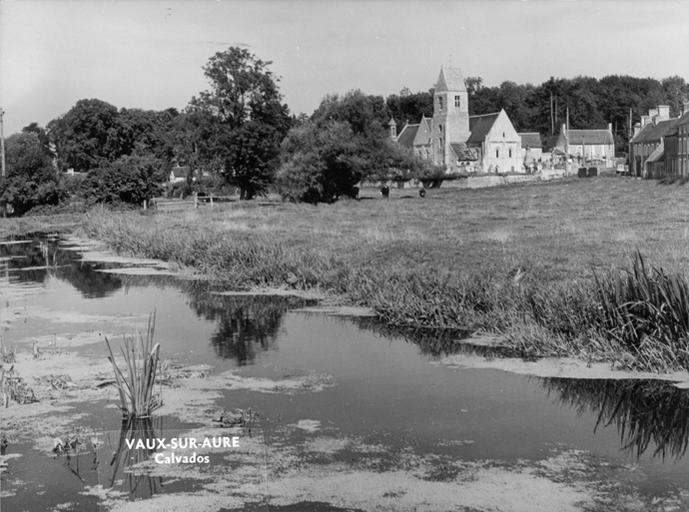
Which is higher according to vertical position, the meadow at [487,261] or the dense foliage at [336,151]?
the dense foliage at [336,151]

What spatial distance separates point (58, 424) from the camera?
10.3 metres

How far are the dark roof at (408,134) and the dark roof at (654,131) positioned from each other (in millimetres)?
30134

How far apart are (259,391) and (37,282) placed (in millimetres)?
14418

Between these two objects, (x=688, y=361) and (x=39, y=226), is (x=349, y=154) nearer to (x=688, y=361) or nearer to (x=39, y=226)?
(x=39, y=226)

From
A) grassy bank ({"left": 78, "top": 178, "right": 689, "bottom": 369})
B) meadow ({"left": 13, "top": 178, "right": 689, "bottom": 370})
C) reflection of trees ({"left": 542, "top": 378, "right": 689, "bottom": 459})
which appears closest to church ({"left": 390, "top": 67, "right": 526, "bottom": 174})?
meadow ({"left": 13, "top": 178, "right": 689, "bottom": 370})

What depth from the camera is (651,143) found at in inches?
3282

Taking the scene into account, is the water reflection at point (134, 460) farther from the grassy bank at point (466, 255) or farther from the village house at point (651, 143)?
the village house at point (651, 143)

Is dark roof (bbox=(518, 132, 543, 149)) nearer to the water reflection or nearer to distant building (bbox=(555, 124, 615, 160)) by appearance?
distant building (bbox=(555, 124, 615, 160))

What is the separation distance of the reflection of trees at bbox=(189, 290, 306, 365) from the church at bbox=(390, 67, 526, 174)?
76351mm

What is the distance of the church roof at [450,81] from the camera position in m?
95.6

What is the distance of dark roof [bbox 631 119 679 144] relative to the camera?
80.8 m

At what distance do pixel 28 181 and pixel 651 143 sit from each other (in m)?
Result: 59.0

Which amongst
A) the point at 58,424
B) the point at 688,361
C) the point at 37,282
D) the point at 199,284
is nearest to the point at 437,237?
the point at 199,284

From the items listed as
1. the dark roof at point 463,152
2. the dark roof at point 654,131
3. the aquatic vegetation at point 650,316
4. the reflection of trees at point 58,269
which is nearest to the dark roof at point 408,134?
the dark roof at point 463,152
